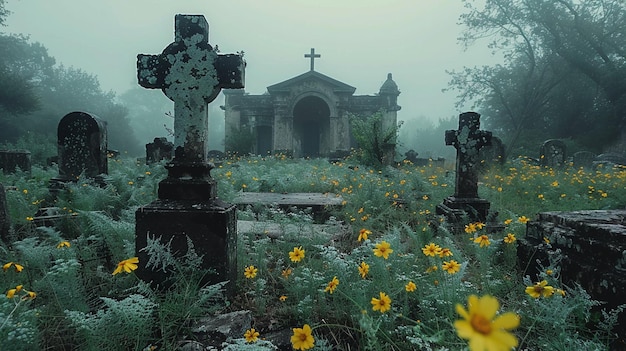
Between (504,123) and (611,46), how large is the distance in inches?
349

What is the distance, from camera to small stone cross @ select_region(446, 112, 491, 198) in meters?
4.95

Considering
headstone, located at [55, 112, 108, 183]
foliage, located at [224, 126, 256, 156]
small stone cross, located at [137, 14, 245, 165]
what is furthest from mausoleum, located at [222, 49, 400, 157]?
small stone cross, located at [137, 14, 245, 165]

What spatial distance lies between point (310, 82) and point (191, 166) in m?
20.9

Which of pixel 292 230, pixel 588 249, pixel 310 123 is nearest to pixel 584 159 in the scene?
pixel 310 123

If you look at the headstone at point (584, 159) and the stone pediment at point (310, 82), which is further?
the stone pediment at point (310, 82)

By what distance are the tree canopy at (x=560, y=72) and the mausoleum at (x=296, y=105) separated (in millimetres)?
7407

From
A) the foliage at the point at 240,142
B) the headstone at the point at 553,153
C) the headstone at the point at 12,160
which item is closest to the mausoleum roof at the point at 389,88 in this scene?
the foliage at the point at 240,142

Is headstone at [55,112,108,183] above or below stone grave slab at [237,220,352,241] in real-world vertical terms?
above

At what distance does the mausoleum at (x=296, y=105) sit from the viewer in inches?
881

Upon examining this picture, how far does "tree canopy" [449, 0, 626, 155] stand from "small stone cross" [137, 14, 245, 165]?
24862 mm

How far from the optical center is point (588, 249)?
2.37 metres

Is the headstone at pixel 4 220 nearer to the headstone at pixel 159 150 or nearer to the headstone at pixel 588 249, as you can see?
the headstone at pixel 588 249

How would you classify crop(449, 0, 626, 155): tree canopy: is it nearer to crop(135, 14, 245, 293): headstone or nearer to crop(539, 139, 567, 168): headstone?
crop(539, 139, 567, 168): headstone

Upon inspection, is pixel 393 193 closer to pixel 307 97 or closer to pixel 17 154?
pixel 17 154
